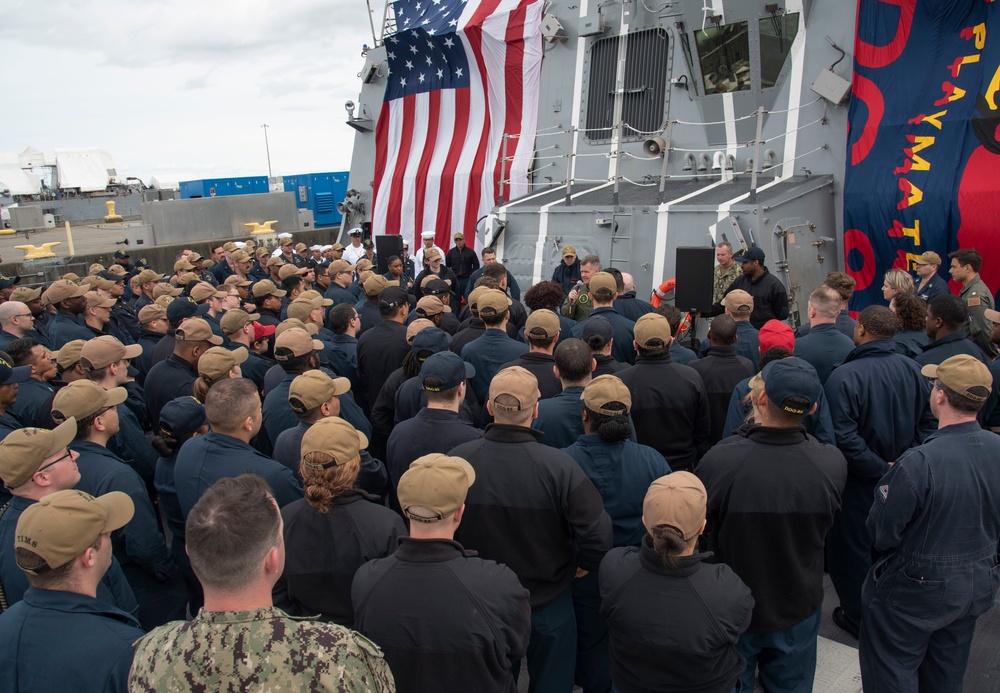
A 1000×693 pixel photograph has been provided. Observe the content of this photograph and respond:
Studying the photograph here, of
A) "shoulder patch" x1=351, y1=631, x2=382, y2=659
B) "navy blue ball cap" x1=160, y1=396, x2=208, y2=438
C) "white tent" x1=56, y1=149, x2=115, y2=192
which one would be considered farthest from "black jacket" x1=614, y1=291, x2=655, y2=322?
"white tent" x1=56, y1=149, x2=115, y2=192

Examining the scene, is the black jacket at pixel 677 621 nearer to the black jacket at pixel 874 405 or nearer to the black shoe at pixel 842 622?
the black jacket at pixel 874 405

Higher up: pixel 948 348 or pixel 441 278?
pixel 948 348

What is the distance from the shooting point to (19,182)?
123ft

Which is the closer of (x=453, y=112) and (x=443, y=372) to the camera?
(x=443, y=372)

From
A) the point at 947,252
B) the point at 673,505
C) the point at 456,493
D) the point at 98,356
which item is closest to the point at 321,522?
the point at 456,493

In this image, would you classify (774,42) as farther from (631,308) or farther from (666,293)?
(631,308)

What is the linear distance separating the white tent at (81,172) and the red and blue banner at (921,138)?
39835mm

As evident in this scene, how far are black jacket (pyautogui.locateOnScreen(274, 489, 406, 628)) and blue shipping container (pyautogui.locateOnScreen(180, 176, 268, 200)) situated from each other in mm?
27813

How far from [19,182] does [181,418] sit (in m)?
41.9

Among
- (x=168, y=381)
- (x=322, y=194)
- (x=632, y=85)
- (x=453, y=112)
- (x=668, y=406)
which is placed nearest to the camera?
(x=668, y=406)

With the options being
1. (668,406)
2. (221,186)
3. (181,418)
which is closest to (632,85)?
(668,406)

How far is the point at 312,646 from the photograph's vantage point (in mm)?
1733

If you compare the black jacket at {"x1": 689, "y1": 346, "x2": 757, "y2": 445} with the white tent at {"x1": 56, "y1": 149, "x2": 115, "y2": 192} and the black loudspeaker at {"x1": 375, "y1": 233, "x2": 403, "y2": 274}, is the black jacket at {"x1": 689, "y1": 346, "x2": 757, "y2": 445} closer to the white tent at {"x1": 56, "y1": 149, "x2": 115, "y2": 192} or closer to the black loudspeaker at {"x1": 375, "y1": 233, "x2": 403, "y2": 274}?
the black loudspeaker at {"x1": 375, "y1": 233, "x2": 403, "y2": 274}

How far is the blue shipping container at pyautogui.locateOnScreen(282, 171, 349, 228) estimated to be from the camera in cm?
2592
